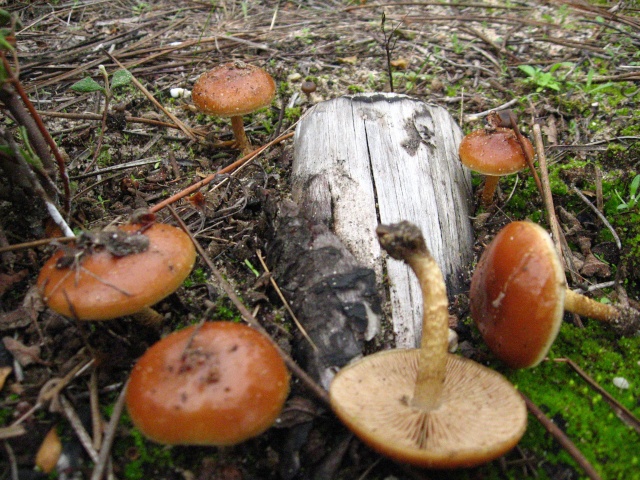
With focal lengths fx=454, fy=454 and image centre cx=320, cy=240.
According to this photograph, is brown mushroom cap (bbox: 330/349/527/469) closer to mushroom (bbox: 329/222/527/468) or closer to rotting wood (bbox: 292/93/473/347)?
mushroom (bbox: 329/222/527/468)

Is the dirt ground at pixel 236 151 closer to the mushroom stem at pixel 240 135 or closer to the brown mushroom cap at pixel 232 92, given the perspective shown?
the mushroom stem at pixel 240 135

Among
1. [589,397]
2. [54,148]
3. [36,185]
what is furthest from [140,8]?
[589,397]

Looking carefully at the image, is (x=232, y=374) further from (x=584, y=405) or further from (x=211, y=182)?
(x=211, y=182)

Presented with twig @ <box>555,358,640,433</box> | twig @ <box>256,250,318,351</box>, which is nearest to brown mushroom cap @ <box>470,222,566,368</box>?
twig @ <box>555,358,640,433</box>

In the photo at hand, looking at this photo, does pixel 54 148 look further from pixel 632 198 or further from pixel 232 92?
pixel 632 198

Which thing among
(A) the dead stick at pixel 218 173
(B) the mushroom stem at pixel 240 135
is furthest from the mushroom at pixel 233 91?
(A) the dead stick at pixel 218 173

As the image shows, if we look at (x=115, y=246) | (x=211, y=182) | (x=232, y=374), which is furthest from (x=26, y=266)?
(x=232, y=374)
